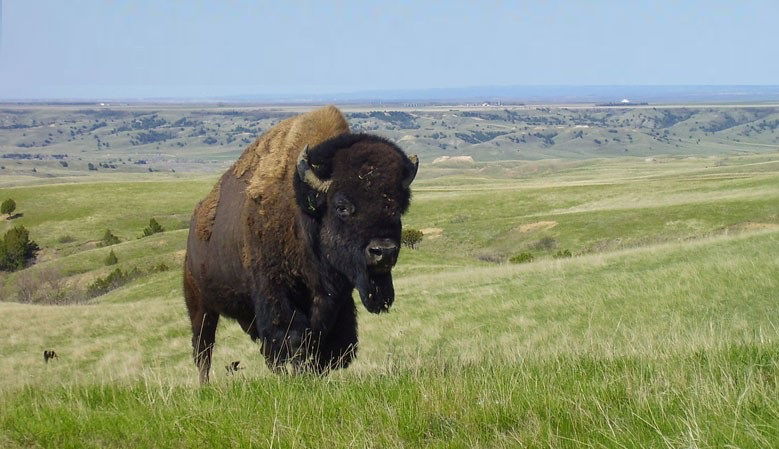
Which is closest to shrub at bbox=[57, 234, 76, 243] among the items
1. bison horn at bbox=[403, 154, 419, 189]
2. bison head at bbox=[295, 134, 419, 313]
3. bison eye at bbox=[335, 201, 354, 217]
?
bison head at bbox=[295, 134, 419, 313]

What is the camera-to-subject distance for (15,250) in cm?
7475

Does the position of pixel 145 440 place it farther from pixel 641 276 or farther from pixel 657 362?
pixel 641 276

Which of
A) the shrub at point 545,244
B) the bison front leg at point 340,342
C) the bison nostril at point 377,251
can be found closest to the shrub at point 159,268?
the shrub at point 545,244

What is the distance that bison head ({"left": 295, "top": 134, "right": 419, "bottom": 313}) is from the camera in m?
7.82

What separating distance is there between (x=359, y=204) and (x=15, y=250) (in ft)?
247

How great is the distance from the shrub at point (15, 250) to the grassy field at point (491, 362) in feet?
43.7

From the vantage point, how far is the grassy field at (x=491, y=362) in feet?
16.1

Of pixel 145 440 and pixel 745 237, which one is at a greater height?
pixel 145 440

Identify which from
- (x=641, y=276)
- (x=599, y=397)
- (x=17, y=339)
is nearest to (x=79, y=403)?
(x=599, y=397)

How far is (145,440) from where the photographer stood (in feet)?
17.3

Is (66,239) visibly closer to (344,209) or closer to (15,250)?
(15,250)

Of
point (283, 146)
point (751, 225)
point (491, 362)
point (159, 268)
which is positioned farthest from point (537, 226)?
point (491, 362)

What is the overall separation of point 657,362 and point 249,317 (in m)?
5.61

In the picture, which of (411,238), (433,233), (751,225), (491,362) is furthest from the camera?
(433,233)
